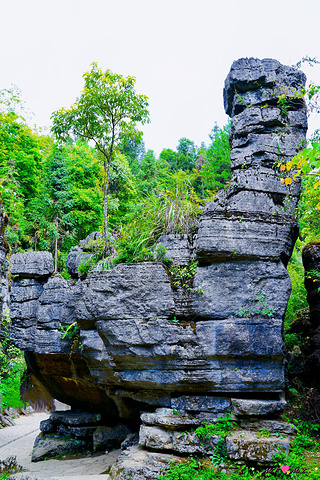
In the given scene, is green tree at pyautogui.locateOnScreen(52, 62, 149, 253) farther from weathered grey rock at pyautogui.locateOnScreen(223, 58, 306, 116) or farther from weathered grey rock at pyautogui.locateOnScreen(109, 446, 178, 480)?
weathered grey rock at pyautogui.locateOnScreen(109, 446, 178, 480)

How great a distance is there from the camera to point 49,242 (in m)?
20.3

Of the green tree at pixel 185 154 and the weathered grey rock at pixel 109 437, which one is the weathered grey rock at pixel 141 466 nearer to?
the weathered grey rock at pixel 109 437

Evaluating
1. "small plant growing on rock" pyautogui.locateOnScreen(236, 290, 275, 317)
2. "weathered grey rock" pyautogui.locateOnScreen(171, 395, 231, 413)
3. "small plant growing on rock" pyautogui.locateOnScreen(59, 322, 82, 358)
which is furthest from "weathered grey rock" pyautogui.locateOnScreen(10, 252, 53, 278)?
"small plant growing on rock" pyautogui.locateOnScreen(236, 290, 275, 317)

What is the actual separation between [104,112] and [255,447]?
8531 millimetres

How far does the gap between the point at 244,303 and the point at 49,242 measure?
51.0ft

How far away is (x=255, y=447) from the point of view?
19.4 ft

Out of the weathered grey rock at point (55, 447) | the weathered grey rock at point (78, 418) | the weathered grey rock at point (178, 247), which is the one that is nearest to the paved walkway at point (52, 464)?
the weathered grey rock at point (55, 447)

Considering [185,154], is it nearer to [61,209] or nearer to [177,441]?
[61,209]

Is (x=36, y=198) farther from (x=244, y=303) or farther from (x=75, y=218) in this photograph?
(x=244, y=303)

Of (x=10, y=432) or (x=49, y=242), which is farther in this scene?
(x=49, y=242)

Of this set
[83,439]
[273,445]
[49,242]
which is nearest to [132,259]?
[273,445]

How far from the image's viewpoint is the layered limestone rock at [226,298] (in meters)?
6.61

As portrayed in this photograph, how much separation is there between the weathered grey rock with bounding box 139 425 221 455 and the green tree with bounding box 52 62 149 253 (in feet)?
14.3

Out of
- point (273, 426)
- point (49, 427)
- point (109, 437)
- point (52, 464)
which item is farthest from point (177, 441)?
point (49, 427)
